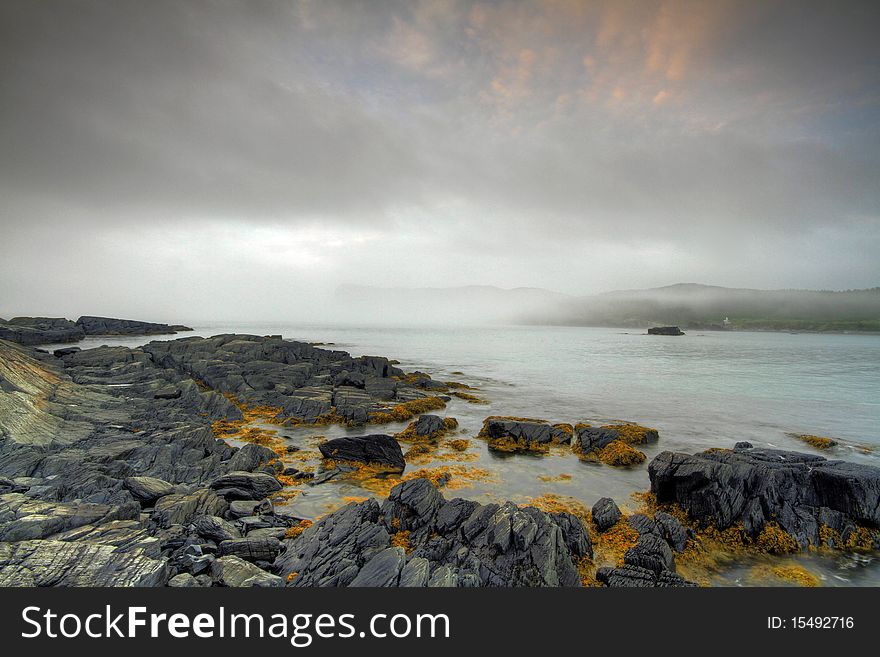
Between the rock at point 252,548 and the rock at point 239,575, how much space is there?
0.75 meters

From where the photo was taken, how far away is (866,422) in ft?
106

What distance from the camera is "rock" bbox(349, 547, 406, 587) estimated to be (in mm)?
8953

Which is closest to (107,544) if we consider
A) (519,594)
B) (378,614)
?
(378,614)

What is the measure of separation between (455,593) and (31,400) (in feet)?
86.7

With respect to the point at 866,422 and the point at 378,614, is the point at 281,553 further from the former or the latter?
the point at 866,422

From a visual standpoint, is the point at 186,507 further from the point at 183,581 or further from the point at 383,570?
the point at 383,570

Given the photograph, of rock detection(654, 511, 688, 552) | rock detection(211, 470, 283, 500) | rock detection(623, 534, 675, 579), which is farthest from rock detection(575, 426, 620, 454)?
rock detection(211, 470, 283, 500)

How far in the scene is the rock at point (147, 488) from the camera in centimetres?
1332

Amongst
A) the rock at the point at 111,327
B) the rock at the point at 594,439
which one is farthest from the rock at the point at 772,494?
the rock at the point at 111,327

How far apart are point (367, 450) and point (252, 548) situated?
986 cm

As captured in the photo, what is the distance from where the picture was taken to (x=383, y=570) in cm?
919

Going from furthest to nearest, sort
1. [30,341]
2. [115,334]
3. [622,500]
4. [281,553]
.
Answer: [115,334] < [30,341] < [622,500] < [281,553]

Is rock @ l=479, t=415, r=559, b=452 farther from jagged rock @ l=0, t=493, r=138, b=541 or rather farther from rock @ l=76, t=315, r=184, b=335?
rock @ l=76, t=315, r=184, b=335

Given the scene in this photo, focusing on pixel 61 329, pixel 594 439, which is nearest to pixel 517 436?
pixel 594 439
